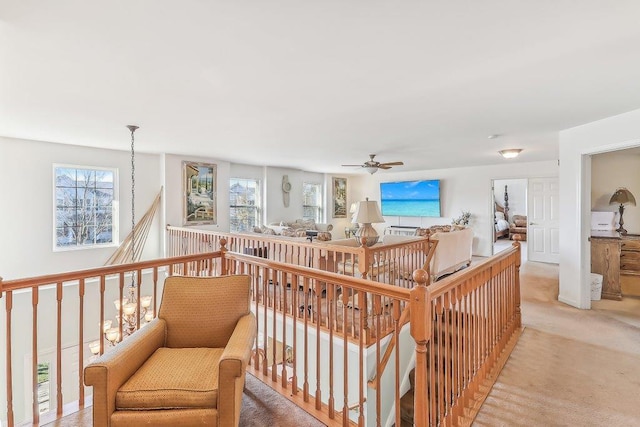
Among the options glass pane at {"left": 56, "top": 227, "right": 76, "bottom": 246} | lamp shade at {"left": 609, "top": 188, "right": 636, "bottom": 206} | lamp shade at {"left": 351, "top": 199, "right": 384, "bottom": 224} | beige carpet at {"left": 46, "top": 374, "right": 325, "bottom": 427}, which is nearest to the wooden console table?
lamp shade at {"left": 609, "top": 188, "right": 636, "bottom": 206}

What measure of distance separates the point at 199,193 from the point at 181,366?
525 cm

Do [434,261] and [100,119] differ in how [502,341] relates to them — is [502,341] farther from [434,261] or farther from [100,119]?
[100,119]

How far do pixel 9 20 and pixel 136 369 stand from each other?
6.78 ft

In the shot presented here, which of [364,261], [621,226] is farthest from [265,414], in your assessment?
[621,226]

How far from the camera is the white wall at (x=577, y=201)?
12.2 feet

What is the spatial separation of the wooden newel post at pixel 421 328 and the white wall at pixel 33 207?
5.78m

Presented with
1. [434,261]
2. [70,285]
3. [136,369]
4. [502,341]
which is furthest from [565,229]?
[70,285]

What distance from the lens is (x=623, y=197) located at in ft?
14.8

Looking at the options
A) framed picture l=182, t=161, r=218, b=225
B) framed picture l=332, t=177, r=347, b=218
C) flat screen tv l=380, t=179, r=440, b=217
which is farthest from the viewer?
framed picture l=332, t=177, r=347, b=218

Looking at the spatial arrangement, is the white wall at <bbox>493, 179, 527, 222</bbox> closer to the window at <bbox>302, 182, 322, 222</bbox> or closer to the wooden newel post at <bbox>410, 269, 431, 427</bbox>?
the window at <bbox>302, 182, 322, 222</bbox>

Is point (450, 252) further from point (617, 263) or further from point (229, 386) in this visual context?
point (229, 386)

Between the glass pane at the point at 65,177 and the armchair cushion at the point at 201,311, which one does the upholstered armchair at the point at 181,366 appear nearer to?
the armchair cushion at the point at 201,311

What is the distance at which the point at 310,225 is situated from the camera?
26.2 feet

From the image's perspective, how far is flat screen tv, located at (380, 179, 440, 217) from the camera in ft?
28.0
